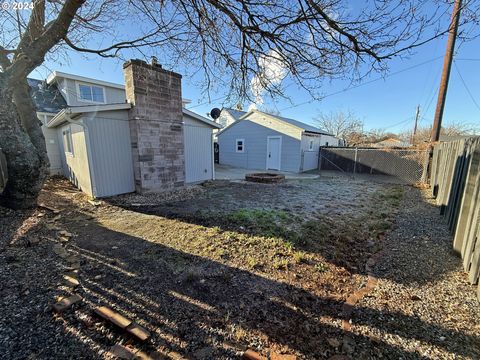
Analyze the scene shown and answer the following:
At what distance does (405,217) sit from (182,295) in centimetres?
512

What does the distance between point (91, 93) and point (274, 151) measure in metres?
10.9

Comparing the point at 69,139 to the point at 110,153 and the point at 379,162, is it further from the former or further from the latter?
the point at 379,162

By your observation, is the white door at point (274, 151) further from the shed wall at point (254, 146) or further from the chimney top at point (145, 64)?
the chimney top at point (145, 64)

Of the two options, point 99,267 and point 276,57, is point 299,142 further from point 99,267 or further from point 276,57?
point 99,267

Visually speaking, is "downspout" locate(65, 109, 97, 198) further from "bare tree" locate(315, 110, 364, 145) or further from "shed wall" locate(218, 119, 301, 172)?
"bare tree" locate(315, 110, 364, 145)

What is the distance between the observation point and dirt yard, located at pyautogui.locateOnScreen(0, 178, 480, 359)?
1.66m

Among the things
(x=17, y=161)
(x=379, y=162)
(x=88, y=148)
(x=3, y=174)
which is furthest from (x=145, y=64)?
(x=379, y=162)

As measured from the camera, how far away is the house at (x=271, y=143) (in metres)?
13.3

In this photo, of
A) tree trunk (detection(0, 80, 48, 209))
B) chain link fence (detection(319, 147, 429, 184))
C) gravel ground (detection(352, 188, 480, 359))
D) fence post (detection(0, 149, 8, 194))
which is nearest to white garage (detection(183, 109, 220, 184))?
tree trunk (detection(0, 80, 48, 209))

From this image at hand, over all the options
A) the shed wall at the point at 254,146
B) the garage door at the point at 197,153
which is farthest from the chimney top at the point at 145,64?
the shed wall at the point at 254,146

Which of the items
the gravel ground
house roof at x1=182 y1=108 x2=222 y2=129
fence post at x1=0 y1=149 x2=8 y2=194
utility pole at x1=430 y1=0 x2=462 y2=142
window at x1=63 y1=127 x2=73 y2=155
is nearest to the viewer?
the gravel ground

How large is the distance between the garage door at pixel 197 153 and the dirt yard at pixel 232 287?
398 centimetres

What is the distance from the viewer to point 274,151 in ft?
46.2

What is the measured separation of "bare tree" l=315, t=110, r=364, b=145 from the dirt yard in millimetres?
26927
